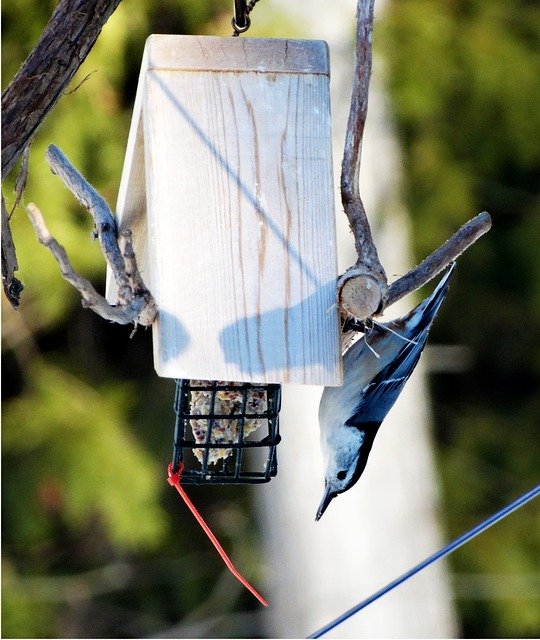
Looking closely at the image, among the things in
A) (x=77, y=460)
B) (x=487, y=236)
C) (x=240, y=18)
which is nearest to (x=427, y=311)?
(x=240, y=18)

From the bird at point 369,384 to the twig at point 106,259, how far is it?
65cm

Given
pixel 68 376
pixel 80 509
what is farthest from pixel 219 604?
pixel 68 376

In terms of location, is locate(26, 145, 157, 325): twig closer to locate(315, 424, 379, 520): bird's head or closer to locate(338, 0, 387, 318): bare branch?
locate(338, 0, 387, 318): bare branch

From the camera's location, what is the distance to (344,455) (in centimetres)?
276

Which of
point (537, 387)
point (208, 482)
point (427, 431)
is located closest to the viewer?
point (208, 482)

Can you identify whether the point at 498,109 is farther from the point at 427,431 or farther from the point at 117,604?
the point at 117,604

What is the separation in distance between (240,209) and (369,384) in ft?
2.34

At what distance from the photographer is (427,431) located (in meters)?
5.18

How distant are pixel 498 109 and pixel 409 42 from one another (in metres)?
0.87

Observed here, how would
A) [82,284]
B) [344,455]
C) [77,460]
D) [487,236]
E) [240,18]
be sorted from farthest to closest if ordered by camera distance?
[487,236]
[77,460]
[344,455]
[240,18]
[82,284]

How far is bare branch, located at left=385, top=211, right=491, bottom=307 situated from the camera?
207 cm

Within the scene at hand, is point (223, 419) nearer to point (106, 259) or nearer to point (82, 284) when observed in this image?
point (106, 259)

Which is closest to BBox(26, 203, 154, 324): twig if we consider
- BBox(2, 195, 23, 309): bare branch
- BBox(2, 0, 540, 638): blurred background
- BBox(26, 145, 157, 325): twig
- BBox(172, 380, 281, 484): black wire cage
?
BBox(26, 145, 157, 325): twig

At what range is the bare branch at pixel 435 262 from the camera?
207 centimetres
